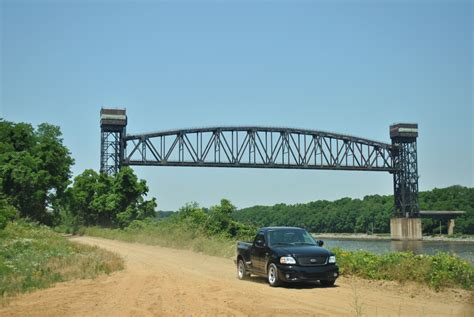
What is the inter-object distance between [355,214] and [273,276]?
12267cm

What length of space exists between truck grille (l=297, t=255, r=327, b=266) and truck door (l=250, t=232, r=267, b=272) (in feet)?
5.36

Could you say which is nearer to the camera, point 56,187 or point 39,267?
point 39,267

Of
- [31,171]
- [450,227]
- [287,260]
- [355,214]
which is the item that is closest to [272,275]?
[287,260]

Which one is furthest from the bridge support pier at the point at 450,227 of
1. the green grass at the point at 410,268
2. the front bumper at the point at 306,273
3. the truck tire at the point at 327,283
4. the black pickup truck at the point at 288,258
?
the front bumper at the point at 306,273

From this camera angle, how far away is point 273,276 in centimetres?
1683

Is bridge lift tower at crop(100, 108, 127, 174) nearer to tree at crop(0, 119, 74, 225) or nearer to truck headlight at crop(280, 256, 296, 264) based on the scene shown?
tree at crop(0, 119, 74, 225)

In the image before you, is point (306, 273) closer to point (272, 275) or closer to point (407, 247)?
point (272, 275)

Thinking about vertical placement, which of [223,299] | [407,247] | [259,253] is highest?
[259,253]

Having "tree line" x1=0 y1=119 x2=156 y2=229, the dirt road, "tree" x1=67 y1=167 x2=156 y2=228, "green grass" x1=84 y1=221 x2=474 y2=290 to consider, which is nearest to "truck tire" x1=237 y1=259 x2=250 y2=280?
the dirt road

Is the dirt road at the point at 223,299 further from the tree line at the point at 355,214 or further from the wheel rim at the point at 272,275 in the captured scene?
the tree line at the point at 355,214

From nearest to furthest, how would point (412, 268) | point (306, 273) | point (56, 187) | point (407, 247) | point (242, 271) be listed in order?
point (306, 273)
point (412, 268)
point (242, 271)
point (56, 187)
point (407, 247)

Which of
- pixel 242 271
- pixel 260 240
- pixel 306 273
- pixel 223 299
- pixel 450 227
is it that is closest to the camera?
pixel 223 299

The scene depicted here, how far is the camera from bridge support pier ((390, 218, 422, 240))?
106m

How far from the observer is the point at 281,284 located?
Result: 54.9ft
